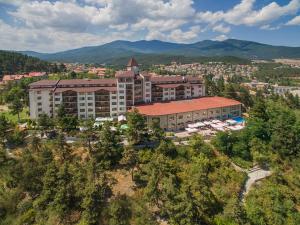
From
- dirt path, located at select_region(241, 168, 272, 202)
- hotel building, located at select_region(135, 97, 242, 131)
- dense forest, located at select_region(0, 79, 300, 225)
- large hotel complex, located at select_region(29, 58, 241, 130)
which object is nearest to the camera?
dense forest, located at select_region(0, 79, 300, 225)

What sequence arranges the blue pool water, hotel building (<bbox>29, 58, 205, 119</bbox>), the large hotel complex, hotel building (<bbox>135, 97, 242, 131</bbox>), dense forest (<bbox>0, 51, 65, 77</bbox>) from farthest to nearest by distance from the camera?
dense forest (<bbox>0, 51, 65, 77</bbox>)
the blue pool water
hotel building (<bbox>29, 58, 205, 119</bbox>)
the large hotel complex
hotel building (<bbox>135, 97, 242, 131</bbox>)

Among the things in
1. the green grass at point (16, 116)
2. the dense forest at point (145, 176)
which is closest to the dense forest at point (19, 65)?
the green grass at point (16, 116)

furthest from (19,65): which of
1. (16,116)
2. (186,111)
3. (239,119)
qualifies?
(239,119)

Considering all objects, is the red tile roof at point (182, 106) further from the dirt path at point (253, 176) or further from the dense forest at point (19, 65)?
the dense forest at point (19, 65)

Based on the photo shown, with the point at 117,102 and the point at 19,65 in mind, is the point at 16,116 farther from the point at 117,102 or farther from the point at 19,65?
the point at 19,65

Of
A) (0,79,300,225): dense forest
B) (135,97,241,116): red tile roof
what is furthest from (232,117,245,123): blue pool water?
(0,79,300,225): dense forest

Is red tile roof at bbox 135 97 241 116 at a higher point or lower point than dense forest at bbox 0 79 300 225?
higher

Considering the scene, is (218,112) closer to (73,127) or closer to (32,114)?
(73,127)

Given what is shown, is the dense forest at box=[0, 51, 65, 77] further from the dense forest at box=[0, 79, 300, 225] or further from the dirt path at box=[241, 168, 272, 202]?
the dirt path at box=[241, 168, 272, 202]
